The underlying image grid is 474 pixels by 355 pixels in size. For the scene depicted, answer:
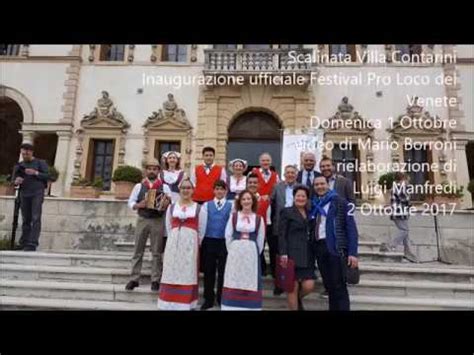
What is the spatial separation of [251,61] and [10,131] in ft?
30.1

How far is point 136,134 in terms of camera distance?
13203mm

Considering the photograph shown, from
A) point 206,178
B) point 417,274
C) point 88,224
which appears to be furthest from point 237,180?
point 88,224

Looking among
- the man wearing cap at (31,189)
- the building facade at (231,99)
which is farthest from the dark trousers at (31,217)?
the building facade at (231,99)

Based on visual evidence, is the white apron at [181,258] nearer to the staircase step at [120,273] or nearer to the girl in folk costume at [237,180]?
the girl in folk costume at [237,180]

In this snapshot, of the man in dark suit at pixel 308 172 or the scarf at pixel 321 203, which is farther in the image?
the man in dark suit at pixel 308 172

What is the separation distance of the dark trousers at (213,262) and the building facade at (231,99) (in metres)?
8.06

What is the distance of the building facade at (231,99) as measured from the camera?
41.0ft

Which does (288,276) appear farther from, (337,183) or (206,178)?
(206,178)

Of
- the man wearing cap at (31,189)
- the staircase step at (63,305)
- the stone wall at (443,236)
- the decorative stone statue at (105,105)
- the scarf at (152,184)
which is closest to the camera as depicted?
the staircase step at (63,305)

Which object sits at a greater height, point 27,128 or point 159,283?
point 27,128
